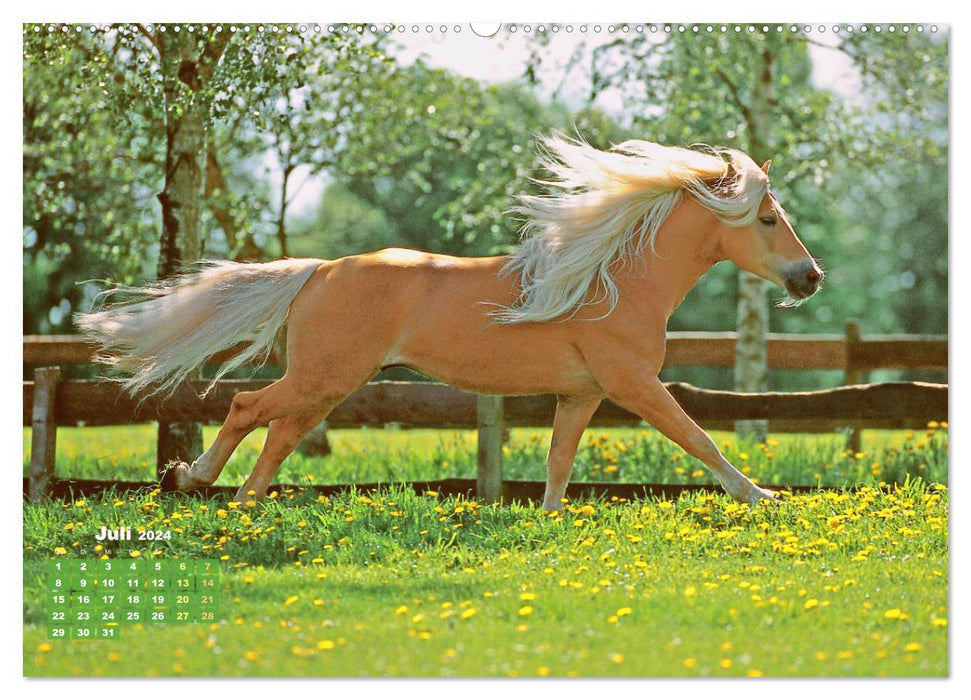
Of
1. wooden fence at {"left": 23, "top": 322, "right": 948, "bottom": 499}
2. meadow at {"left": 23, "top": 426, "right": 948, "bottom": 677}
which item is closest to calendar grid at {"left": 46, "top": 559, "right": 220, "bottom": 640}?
meadow at {"left": 23, "top": 426, "right": 948, "bottom": 677}

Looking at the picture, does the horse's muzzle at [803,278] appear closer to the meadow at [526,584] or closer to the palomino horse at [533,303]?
the palomino horse at [533,303]

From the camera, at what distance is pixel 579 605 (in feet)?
15.2

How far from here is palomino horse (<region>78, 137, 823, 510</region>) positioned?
18.9 feet

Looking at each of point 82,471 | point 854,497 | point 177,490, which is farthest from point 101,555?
point 854,497

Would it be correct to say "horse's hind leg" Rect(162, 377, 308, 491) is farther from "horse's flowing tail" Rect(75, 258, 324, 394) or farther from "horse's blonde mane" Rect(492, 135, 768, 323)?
"horse's blonde mane" Rect(492, 135, 768, 323)

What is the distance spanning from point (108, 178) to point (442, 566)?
6.55 m

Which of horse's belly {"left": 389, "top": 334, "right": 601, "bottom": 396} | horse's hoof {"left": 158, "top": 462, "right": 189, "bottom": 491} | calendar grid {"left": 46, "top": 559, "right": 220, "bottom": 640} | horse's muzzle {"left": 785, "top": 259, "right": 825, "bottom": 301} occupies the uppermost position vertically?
horse's muzzle {"left": 785, "top": 259, "right": 825, "bottom": 301}

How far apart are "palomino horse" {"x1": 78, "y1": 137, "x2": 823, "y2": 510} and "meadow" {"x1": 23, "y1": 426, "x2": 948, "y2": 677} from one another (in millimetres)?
437

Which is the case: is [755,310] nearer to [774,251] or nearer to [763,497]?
[774,251]

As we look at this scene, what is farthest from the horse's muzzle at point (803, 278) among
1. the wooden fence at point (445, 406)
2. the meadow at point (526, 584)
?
the wooden fence at point (445, 406)

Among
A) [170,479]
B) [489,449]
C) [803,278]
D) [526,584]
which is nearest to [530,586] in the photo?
[526,584]

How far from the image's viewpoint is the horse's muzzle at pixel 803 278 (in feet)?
18.7

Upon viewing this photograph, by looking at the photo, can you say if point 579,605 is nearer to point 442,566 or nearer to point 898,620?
point 442,566

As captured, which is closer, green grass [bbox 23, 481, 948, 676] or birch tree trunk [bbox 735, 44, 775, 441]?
green grass [bbox 23, 481, 948, 676]
